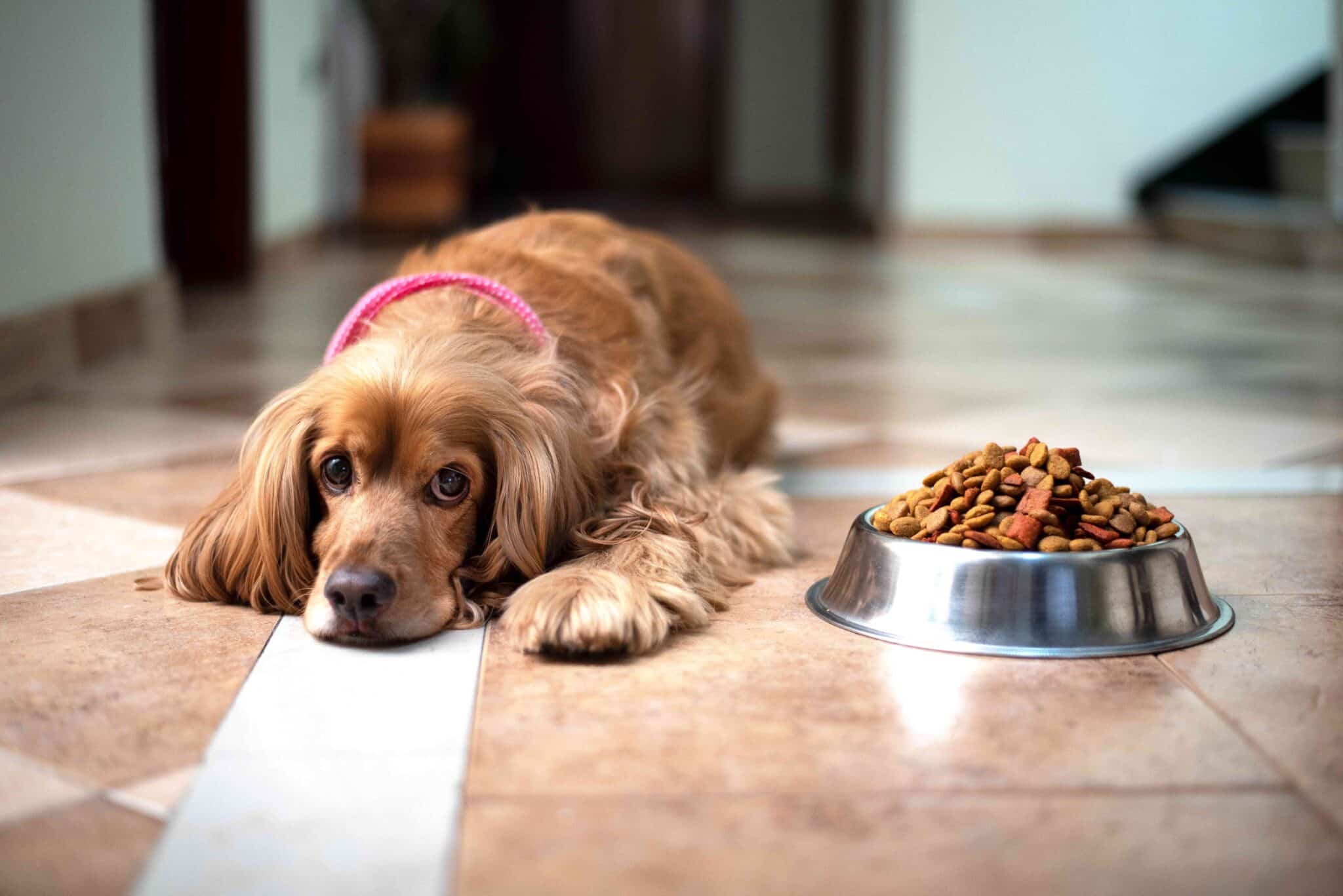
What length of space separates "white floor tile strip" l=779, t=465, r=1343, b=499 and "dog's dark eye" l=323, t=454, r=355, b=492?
4.38ft

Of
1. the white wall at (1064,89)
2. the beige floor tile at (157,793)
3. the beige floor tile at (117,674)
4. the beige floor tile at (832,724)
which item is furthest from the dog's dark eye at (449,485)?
the white wall at (1064,89)

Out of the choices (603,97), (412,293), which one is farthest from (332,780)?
(603,97)

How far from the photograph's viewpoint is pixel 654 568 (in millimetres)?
2336

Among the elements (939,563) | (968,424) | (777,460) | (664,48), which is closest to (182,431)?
(777,460)

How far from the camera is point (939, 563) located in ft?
6.99

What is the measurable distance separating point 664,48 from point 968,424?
1658cm

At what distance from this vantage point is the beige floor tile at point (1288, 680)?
5.52 feet

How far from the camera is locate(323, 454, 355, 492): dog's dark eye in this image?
2262 mm

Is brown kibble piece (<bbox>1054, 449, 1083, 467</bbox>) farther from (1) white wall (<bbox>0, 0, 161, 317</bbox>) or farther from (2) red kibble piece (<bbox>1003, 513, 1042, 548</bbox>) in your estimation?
(1) white wall (<bbox>0, 0, 161, 317</bbox>)

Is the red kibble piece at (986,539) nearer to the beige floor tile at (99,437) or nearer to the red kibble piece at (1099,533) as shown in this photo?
the red kibble piece at (1099,533)

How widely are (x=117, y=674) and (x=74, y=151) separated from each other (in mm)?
3448

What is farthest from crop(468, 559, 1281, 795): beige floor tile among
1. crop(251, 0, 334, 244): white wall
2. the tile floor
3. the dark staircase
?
the dark staircase

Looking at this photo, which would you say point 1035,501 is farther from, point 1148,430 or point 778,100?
point 778,100

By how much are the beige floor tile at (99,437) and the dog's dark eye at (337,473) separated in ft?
4.55
